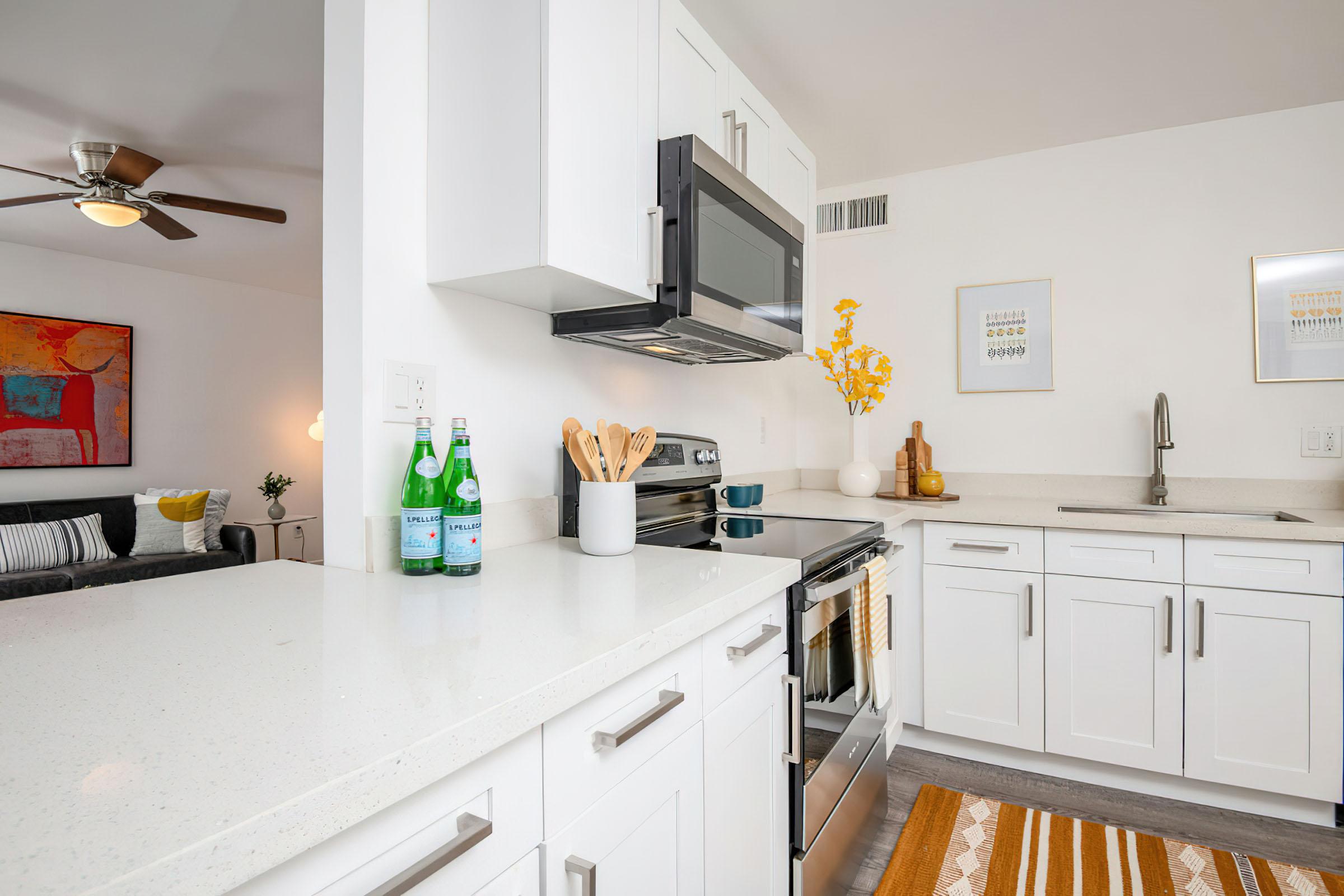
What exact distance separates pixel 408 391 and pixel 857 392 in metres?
2.03

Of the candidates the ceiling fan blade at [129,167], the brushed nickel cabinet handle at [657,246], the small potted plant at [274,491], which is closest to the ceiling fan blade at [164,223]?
the ceiling fan blade at [129,167]

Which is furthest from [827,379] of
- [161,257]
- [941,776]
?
[161,257]

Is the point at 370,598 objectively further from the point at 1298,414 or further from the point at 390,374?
the point at 1298,414

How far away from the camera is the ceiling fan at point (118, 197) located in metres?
2.73

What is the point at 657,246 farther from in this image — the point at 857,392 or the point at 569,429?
the point at 857,392

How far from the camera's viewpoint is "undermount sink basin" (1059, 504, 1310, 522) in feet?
7.46

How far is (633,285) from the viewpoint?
1430mm

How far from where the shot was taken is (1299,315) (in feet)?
7.95

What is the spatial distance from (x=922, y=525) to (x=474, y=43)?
6.71 ft

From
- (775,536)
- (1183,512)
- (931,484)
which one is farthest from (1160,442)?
(775,536)

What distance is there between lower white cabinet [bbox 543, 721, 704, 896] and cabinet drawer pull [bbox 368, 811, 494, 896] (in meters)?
0.13

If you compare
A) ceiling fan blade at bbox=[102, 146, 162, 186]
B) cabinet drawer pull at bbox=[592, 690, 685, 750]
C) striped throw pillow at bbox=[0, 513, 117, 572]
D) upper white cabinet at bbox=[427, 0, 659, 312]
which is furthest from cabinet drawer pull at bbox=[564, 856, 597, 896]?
striped throw pillow at bbox=[0, 513, 117, 572]

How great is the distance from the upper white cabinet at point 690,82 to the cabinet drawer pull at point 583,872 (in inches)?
56.1

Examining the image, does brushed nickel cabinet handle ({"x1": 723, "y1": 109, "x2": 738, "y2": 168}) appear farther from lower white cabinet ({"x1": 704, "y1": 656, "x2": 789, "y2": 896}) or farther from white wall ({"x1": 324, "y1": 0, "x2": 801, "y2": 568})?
lower white cabinet ({"x1": 704, "y1": 656, "x2": 789, "y2": 896})
